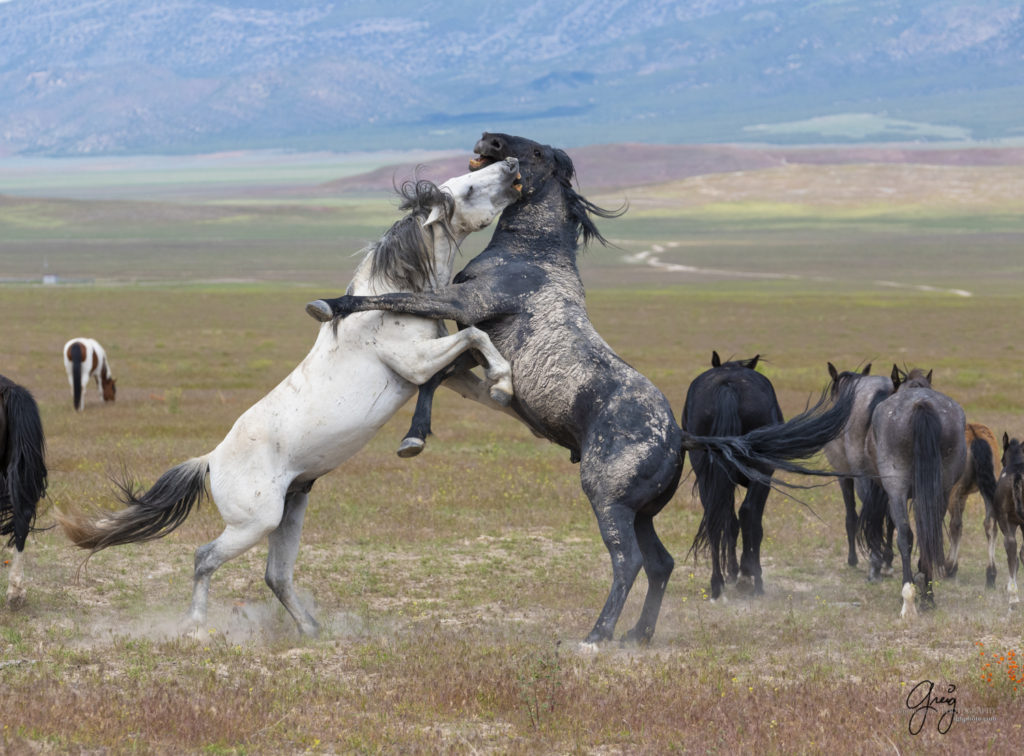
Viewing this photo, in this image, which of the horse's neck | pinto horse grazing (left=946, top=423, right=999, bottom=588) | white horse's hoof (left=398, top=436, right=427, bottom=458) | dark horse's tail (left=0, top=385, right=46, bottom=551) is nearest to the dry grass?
pinto horse grazing (left=946, top=423, right=999, bottom=588)

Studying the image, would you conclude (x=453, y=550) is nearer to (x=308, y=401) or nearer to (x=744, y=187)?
(x=308, y=401)

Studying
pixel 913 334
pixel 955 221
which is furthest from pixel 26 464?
pixel 955 221

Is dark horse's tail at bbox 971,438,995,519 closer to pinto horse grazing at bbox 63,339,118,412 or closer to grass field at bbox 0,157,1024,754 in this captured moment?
grass field at bbox 0,157,1024,754

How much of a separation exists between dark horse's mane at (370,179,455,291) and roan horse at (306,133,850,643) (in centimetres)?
24

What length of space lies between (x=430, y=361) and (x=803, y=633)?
3366mm

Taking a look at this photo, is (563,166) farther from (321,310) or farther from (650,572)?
(650,572)

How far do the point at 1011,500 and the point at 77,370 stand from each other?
1820 centimetres

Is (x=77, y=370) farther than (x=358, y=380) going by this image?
Yes

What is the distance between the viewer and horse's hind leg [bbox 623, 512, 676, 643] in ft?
28.9

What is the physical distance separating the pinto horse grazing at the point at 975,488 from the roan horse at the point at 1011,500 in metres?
0.22

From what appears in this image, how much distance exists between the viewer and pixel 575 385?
8547mm

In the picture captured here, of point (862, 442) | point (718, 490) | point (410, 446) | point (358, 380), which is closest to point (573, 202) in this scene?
point (358, 380)

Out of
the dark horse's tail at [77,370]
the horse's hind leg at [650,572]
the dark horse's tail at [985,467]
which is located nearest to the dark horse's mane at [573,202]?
the horse's hind leg at [650,572]

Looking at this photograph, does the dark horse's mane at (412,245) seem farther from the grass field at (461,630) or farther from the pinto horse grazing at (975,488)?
the pinto horse grazing at (975,488)
